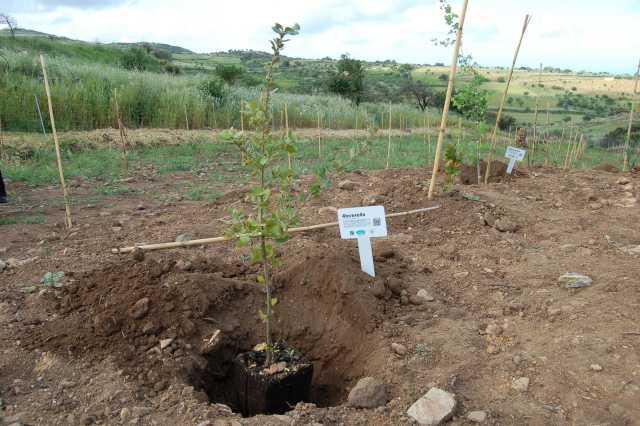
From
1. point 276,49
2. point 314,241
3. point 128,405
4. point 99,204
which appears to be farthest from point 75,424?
point 99,204

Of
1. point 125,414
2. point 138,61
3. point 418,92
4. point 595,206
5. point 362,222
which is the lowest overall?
point 125,414

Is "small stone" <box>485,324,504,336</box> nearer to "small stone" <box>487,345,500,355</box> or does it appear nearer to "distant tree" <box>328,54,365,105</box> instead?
"small stone" <box>487,345,500,355</box>

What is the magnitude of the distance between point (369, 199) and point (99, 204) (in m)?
3.23

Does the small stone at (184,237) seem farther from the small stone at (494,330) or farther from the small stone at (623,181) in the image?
the small stone at (623,181)

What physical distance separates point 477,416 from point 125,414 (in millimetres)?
1563

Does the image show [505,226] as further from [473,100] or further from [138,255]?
[138,255]

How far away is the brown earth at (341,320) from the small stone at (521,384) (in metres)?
0.04

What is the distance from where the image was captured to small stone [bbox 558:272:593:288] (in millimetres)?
3398

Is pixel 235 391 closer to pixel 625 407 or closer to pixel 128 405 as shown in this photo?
pixel 128 405

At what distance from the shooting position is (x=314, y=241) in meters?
4.24

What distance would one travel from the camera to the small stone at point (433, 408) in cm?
224

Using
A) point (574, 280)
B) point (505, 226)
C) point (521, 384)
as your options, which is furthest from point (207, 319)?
point (505, 226)

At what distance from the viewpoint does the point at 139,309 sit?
3.03 meters

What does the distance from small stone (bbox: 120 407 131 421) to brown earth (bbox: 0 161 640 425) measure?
0.02 metres
